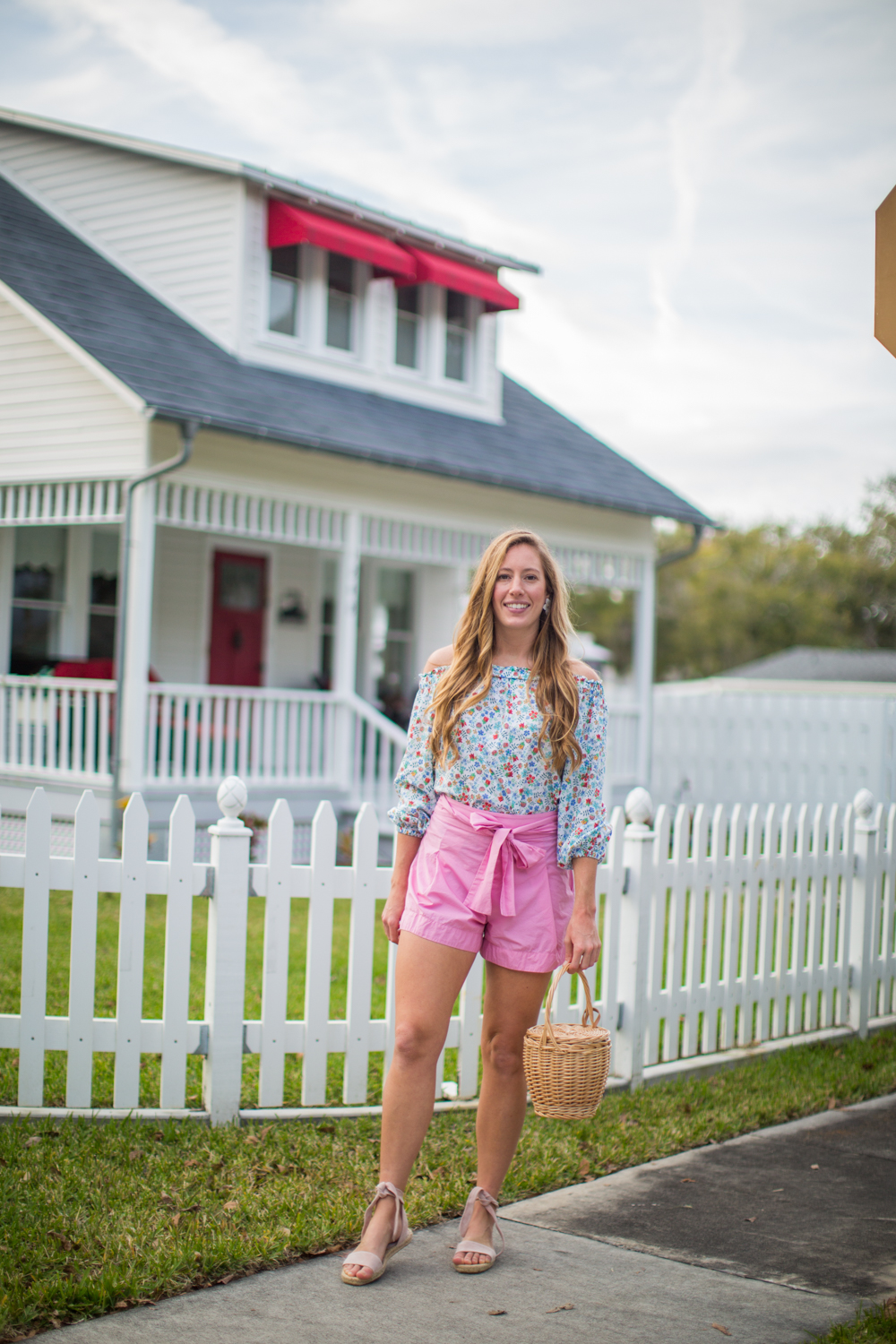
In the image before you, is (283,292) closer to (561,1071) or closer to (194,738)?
(194,738)

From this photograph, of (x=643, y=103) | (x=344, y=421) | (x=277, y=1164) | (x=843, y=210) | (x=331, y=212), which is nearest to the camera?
(x=277, y=1164)

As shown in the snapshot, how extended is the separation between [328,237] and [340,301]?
1174mm

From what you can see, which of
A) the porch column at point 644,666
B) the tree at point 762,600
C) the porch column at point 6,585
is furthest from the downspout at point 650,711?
the tree at point 762,600

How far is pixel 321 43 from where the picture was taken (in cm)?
1582

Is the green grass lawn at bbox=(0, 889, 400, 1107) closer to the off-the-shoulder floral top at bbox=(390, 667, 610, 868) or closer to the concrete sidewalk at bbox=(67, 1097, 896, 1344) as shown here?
the concrete sidewalk at bbox=(67, 1097, 896, 1344)

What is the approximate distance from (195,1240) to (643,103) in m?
15.1

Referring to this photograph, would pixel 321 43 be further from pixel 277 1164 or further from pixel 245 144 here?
pixel 277 1164

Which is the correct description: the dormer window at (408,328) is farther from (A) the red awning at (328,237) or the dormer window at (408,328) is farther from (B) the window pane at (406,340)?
(A) the red awning at (328,237)

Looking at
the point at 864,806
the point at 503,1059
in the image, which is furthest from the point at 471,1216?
the point at 864,806

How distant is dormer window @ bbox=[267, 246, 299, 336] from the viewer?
44.5ft

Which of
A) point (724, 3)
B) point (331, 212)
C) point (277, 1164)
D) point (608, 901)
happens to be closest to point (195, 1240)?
point (277, 1164)

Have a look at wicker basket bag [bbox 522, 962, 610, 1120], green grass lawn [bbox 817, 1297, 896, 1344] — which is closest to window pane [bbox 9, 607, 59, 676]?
wicker basket bag [bbox 522, 962, 610, 1120]

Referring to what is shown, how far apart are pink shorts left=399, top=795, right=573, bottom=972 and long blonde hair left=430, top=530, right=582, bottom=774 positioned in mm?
212

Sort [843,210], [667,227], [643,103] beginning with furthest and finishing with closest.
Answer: [667,227]
[843,210]
[643,103]
